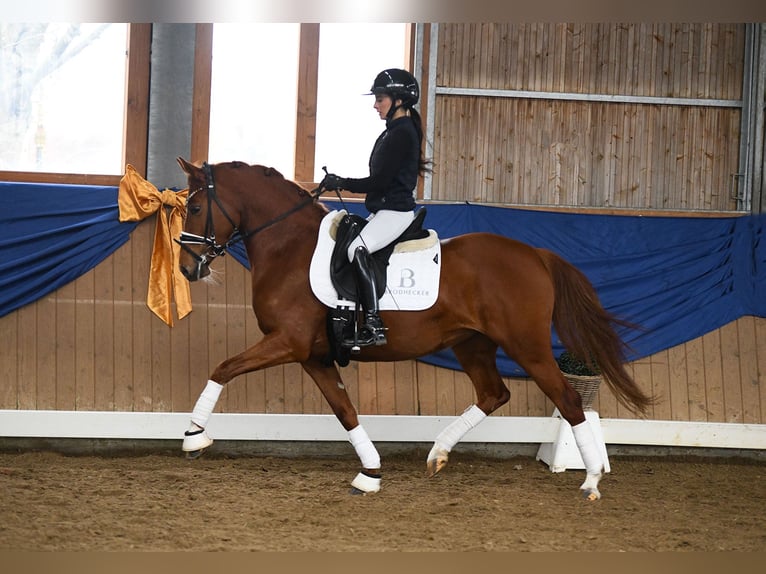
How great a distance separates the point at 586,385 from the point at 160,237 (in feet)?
10.7

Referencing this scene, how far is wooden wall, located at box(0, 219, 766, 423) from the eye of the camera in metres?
5.73

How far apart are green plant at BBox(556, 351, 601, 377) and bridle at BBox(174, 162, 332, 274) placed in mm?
2237

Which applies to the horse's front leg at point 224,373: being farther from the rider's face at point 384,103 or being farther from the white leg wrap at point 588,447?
the white leg wrap at point 588,447

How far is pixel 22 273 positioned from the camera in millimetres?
5672

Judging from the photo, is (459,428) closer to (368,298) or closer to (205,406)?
(368,298)

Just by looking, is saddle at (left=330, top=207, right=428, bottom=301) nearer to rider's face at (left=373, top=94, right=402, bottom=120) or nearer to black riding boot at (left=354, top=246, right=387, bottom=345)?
black riding boot at (left=354, top=246, right=387, bottom=345)

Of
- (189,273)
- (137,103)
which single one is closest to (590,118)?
(137,103)

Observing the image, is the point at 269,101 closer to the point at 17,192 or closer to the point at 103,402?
the point at 17,192

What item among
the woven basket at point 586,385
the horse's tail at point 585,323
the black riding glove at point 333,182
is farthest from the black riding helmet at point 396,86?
the woven basket at point 586,385

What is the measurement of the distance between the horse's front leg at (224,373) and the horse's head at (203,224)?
57 cm

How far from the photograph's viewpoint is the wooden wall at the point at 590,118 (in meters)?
6.66

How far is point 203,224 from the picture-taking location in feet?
15.3

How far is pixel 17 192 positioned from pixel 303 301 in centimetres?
256

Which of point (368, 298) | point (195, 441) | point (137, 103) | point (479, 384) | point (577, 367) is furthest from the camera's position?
point (137, 103)
